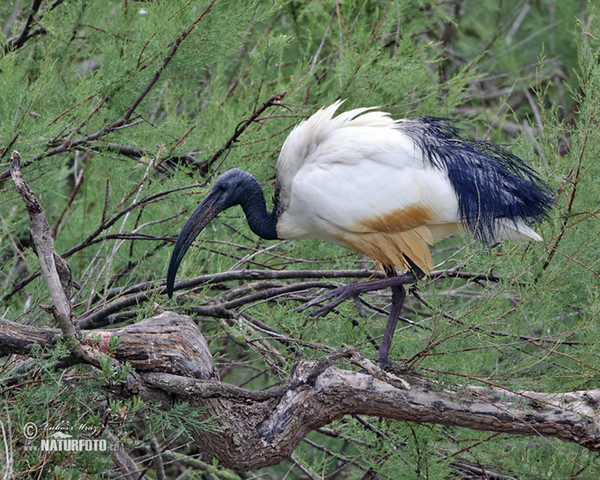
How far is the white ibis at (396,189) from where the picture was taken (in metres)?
4.24

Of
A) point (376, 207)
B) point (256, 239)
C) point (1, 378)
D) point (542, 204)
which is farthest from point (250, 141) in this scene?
point (1, 378)

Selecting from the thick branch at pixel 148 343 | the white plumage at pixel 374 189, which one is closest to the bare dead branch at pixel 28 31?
the white plumage at pixel 374 189

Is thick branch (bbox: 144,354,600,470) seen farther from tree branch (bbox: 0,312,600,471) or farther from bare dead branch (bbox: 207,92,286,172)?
bare dead branch (bbox: 207,92,286,172)

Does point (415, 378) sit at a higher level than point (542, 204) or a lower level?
lower

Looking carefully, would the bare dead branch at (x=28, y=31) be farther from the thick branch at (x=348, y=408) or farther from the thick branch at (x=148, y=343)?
the thick branch at (x=348, y=408)

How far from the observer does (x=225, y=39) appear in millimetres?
4508

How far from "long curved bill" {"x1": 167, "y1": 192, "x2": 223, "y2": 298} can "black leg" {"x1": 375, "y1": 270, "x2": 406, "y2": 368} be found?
99cm

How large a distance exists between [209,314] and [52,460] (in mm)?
1198

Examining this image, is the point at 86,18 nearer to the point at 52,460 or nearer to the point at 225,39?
the point at 225,39

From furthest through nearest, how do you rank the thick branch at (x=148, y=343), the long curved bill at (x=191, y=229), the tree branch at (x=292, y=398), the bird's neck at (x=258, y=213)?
the bird's neck at (x=258, y=213) < the long curved bill at (x=191, y=229) < the tree branch at (x=292, y=398) < the thick branch at (x=148, y=343)

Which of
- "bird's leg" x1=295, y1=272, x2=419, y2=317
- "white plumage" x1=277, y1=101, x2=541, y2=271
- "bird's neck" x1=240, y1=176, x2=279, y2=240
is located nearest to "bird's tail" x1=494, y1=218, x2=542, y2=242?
"white plumage" x1=277, y1=101, x2=541, y2=271

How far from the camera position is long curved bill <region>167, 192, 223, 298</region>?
4.12 m

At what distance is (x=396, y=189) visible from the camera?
424cm

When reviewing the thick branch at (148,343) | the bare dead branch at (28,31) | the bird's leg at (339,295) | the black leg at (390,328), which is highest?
the bare dead branch at (28,31)
